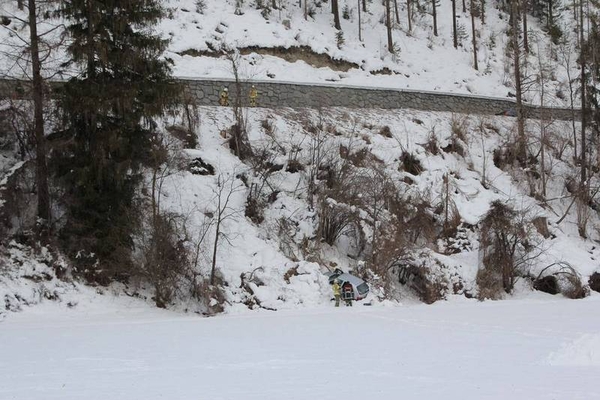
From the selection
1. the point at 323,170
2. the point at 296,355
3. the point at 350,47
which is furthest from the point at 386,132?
the point at 296,355

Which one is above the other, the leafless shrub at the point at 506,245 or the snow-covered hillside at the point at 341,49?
the snow-covered hillside at the point at 341,49

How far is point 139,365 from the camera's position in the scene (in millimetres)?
7984

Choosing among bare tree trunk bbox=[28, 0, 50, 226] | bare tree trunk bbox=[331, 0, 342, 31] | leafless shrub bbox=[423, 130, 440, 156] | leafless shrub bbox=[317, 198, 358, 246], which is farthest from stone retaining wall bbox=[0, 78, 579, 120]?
bare tree trunk bbox=[331, 0, 342, 31]

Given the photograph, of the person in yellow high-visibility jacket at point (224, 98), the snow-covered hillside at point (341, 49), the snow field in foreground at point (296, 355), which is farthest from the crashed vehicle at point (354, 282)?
the snow-covered hillside at point (341, 49)

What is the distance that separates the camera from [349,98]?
26672 millimetres

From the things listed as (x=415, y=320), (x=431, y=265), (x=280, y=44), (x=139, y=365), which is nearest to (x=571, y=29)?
(x=280, y=44)

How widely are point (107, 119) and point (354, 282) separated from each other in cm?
858

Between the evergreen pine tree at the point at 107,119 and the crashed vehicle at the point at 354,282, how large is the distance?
6116mm

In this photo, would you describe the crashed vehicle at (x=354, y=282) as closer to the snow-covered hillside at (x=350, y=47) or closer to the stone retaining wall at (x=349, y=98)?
the stone retaining wall at (x=349, y=98)

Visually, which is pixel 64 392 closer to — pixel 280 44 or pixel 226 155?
pixel 226 155

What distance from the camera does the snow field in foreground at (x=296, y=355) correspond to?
21.0 ft

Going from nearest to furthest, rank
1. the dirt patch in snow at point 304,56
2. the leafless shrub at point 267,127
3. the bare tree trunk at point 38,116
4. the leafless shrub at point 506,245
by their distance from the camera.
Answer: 1. the bare tree trunk at point 38,116
2. the leafless shrub at point 506,245
3. the leafless shrub at point 267,127
4. the dirt patch in snow at point 304,56

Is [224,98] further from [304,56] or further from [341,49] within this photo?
[341,49]

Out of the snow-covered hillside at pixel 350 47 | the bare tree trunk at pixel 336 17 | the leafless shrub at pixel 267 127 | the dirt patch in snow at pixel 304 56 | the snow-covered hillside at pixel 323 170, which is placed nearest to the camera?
the snow-covered hillside at pixel 323 170
